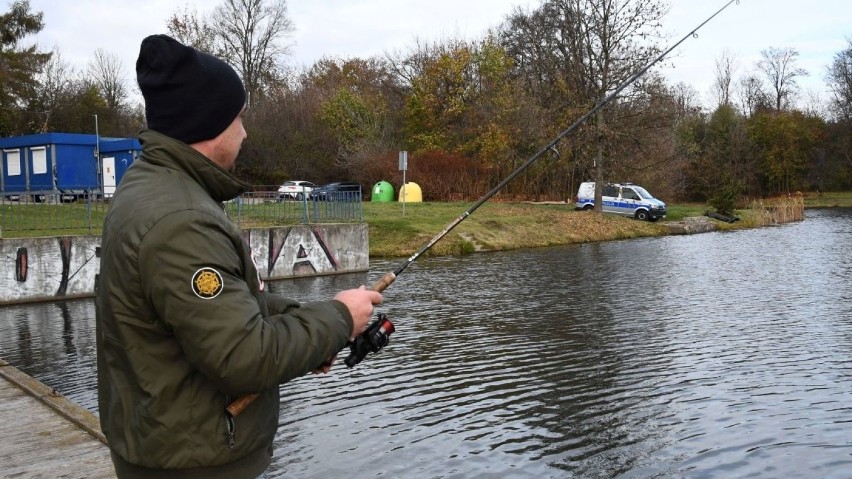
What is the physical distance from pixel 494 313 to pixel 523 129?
1375 inches

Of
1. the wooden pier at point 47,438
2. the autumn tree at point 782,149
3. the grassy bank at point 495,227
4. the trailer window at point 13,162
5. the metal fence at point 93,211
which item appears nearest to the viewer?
the wooden pier at point 47,438

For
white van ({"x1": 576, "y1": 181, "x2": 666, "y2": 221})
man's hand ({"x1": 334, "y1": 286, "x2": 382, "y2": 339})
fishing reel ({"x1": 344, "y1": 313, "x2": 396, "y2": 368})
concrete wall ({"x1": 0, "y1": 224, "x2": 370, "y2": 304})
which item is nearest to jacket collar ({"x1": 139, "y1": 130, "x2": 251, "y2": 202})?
man's hand ({"x1": 334, "y1": 286, "x2": 382, "y2": 339})

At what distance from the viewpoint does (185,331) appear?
2.43 meters

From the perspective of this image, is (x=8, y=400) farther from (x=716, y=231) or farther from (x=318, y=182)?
(x=318, y=182)

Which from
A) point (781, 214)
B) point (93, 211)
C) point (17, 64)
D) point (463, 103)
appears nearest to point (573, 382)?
point (93, 211)

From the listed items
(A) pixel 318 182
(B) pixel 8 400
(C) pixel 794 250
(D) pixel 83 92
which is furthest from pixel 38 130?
(B) pixel 8 400

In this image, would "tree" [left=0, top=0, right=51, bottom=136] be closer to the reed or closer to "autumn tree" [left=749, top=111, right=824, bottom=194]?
the reed

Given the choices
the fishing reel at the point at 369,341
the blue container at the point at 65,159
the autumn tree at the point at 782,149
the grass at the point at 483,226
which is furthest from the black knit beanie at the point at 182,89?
the autumn tree at the point at 782,149

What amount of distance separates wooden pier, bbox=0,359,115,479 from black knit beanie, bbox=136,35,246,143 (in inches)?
142

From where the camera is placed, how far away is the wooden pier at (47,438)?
223 inches

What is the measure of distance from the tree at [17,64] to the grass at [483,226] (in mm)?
21680

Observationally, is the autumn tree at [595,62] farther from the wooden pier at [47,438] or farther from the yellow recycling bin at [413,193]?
the wooden pier at [47,438]

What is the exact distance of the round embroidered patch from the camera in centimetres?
240

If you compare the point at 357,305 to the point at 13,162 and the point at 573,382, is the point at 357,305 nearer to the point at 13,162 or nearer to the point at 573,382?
the point at 573,382
